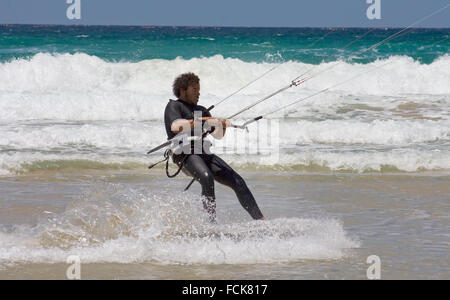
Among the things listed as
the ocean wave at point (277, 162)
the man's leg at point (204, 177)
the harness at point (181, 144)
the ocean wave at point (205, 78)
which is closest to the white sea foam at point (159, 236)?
the man's leg at point (204, 177)

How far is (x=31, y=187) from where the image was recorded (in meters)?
9.83

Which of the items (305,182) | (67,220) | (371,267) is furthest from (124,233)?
(305,182)

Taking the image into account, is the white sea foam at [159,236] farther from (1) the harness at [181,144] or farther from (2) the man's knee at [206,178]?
(1) the harness at [181,144]

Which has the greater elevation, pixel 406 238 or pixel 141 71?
pixel 141 71

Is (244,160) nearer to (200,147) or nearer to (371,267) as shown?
(200,147)

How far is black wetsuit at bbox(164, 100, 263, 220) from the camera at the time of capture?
6770mm

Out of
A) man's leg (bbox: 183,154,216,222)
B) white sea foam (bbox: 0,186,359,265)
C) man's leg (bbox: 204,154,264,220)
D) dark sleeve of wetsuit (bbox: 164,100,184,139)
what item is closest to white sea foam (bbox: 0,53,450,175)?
white sea foam (bbox: 0,186,359,265)

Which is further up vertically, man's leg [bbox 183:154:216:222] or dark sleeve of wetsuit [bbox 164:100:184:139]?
dark sleeve of wetsuit [bbox 164:100:184:139]

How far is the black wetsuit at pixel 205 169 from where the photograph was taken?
6.77m

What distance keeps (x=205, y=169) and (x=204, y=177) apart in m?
0.09

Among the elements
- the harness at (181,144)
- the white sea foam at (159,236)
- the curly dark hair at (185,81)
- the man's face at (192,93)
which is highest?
the curly dark hair at (185,81)

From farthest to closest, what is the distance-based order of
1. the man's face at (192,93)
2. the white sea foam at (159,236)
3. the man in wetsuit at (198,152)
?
the man's face at (192,93) → the man in wetsuit at (198,152) → the white sea foam at (159,236)

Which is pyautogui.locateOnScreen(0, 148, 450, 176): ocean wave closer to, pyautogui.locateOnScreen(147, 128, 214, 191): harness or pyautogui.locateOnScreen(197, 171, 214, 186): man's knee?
pyautogui.locateOnScreen(147, 128, 214, 191): harness

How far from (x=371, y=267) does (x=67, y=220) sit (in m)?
2.87
